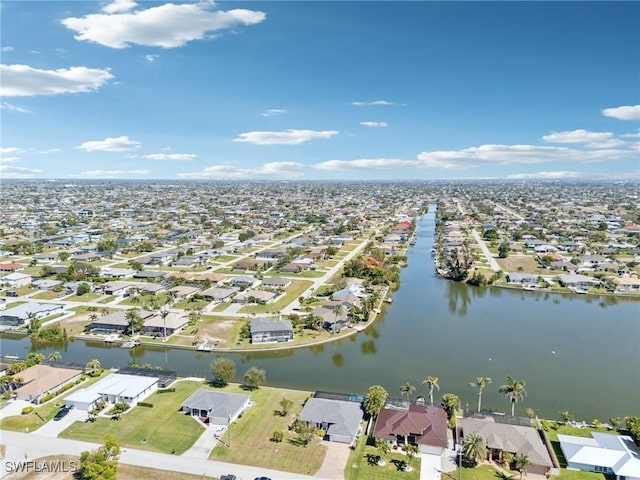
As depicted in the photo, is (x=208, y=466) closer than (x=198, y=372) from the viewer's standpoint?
Yes

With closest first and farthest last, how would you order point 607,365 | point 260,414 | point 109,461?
point 109,461 < point 260,414 < point 607,365

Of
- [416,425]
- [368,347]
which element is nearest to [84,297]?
[368,347]

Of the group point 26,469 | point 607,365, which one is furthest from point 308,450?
point 607,365

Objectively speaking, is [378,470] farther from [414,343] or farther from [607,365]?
[607,365]

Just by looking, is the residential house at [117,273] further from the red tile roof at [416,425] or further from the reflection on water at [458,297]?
the red tile roof at [416,425]

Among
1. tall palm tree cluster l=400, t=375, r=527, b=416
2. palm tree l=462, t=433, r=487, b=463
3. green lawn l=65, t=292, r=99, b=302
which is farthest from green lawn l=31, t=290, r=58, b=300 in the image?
palm tree l=462, t=433, r=487, b=463

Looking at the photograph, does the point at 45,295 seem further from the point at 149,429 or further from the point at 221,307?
the point at 149,429

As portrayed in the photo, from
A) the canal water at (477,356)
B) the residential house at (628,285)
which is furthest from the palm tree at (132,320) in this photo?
the residential house at (628,285)
